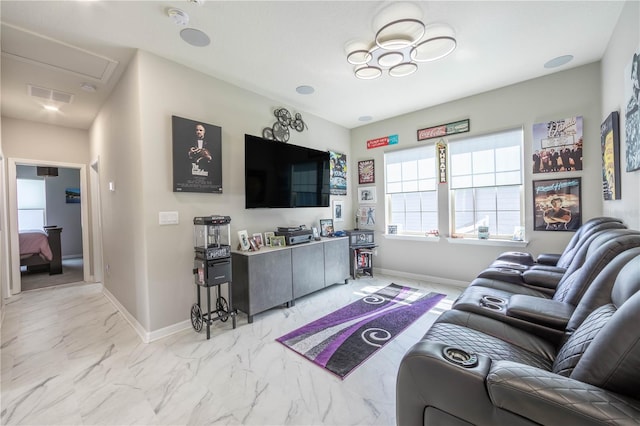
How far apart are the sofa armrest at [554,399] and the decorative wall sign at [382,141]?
13.6 feet

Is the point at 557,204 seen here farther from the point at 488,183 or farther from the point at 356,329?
the point at 356,329

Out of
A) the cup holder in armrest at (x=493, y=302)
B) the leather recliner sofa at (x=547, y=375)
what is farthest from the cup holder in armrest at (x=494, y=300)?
the leather recliner sofa at (x=547, y=375)

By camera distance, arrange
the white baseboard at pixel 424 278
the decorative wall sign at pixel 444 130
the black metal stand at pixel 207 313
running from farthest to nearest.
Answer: the white baseboard at pixel 424 278
the decorative wall sign at pixel 444 130
the black metal stand at pixel 207 313

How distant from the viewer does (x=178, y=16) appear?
82.3 inches

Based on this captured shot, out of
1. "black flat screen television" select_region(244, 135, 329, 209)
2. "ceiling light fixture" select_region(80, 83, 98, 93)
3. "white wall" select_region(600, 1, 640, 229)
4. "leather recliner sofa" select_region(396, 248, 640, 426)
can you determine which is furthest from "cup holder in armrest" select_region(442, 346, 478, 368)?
"ceiling light fixture" select_region(80, 83, 98, 93)

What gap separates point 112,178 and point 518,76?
524 cm

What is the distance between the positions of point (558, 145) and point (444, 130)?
54.1 inches

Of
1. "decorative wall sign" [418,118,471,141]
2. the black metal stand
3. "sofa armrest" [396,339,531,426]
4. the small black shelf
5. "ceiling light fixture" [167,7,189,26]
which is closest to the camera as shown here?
"sofa armrest" [396,339,531,426]

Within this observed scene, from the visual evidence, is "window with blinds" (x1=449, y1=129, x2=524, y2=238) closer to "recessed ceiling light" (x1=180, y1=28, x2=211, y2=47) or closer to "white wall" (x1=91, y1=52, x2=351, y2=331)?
"white wall" (x1=91, y1=52, x2=351, y2=331)

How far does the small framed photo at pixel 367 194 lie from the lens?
494 centimetres

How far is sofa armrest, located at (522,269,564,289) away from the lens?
2131mm

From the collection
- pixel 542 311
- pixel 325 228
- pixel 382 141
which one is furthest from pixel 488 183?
pixel 542 311

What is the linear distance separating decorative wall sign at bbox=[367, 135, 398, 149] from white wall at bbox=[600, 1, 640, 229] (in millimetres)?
2504

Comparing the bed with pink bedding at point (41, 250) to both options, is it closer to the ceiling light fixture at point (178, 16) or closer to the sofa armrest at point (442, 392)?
the ceiling light fixture at point (178, 16)
